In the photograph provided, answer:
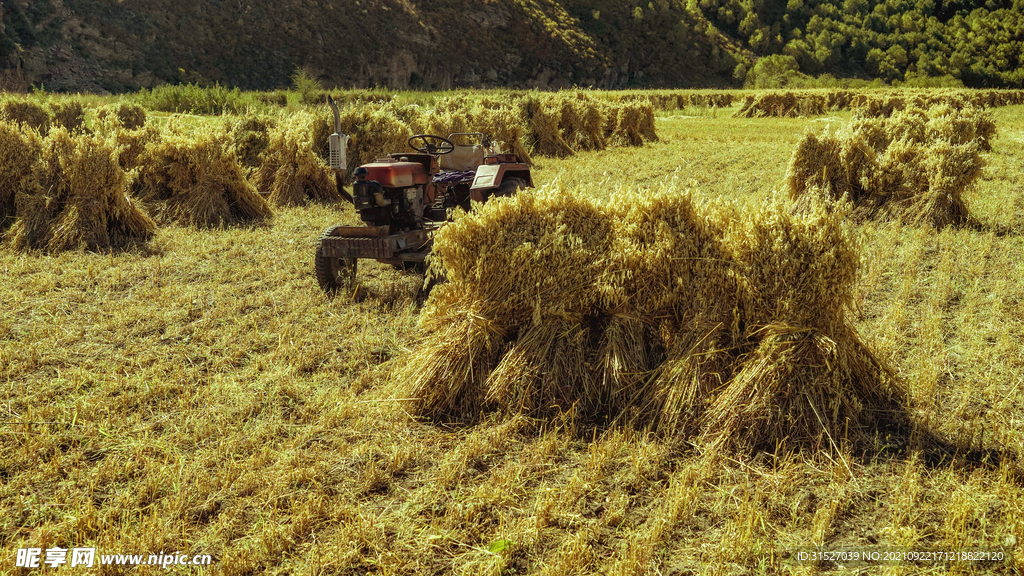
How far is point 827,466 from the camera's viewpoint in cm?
346

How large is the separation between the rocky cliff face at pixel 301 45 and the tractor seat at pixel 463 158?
29390mm

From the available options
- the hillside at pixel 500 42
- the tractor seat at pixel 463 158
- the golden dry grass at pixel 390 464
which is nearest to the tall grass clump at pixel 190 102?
the hillside at pixel 500 42

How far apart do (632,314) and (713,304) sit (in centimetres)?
49

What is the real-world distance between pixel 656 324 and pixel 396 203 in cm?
320

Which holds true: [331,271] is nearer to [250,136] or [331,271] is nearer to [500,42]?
[250,136]

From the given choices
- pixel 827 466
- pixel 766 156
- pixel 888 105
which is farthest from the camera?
pixel 888 105

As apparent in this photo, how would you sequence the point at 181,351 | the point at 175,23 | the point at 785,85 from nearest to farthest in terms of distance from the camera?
the point at 181,351 < the point at 175,23 < the point at 785,85

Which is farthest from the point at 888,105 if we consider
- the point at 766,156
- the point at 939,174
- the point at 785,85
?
the point at 785,85

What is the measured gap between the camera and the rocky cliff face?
31.2 meters

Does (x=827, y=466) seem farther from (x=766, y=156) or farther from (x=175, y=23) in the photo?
(x=175, y=23)

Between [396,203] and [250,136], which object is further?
[250,136]

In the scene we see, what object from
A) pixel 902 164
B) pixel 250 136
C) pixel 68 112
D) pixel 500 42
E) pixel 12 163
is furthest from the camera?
pixel 500 42

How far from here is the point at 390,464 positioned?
356cm

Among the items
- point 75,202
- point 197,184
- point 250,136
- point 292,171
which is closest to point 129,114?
point 250,136
